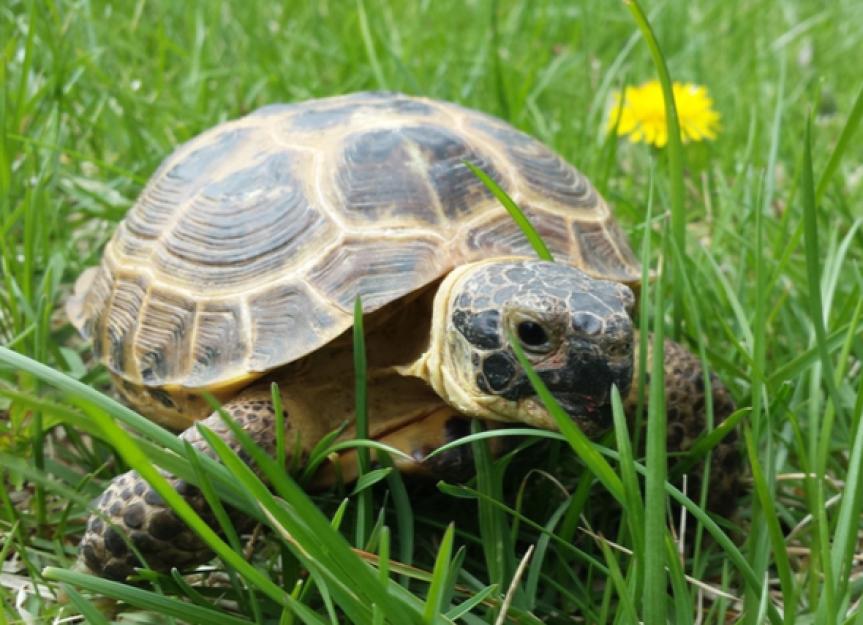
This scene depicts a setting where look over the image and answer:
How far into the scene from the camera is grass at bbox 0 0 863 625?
4.54 ft

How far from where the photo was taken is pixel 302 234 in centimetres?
200

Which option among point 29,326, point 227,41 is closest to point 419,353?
point 29,326

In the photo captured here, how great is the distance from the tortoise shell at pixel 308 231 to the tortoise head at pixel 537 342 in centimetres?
20

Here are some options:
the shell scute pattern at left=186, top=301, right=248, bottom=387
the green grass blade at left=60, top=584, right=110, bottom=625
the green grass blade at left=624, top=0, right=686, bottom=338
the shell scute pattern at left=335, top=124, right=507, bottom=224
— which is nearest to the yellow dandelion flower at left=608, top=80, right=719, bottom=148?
the green grass blade at left=624, top=0, right=686, bottom=338

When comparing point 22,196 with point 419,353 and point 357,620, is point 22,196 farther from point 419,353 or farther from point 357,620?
point 357,620

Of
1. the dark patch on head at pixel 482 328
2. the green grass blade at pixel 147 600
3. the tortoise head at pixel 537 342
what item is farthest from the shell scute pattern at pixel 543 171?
the green grass blade at pixel 147 600

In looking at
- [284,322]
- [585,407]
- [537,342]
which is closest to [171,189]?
[284,322]

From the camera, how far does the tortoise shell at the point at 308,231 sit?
192 cm

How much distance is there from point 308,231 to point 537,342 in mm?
630

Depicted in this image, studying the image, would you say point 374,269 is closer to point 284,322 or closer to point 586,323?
point 284,322

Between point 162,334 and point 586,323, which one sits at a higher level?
point 586,323

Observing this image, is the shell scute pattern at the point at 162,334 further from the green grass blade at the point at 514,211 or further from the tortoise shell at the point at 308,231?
the green grass blade at the point at 514,211

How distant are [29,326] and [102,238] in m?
0.83

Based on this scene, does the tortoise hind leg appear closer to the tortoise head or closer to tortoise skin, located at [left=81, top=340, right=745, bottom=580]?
tortoise skin, located at [left=81, top=340, right=745, bottom=580]
